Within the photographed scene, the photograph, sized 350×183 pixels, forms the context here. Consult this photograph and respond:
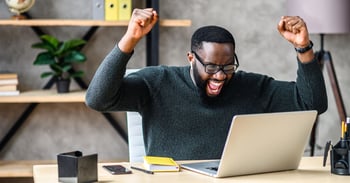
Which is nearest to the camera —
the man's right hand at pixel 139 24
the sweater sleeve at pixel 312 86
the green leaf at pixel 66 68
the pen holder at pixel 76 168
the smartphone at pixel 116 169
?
the pen holder at pixel 76 168

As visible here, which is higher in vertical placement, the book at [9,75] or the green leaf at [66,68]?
the green leaf at [66,68]

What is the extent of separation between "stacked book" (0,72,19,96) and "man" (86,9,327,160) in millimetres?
1273

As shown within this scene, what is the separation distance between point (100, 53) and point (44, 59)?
41cm

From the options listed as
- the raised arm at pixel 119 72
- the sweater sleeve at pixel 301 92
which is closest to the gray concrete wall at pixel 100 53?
the sweater sleeve at pixel 301 92

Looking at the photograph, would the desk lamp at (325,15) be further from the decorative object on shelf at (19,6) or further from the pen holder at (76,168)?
the pen holder at (76,168)

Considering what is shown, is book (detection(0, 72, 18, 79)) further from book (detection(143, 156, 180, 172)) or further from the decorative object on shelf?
book (detection(143, 156, 180, 172))

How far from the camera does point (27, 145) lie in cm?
421

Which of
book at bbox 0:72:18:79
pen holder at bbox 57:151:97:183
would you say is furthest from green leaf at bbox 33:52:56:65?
pen holder at bbox 57:151:97:183

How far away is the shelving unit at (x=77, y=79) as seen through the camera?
12.4ft

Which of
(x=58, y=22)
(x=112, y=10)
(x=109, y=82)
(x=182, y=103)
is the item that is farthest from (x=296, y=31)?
(x=58, y=22)

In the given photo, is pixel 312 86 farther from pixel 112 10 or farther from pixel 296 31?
pixel 112 10

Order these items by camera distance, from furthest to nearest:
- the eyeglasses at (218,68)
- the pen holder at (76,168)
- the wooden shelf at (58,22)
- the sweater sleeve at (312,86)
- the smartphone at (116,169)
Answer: the wooden shelf at (58,22) < the sweater sleeve at (312,86) < the eyeglasses at (218,68) < the smartphone at (116,169) < the pen holder at (76,168)

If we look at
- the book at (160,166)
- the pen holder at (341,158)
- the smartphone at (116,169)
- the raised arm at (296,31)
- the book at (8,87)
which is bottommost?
the book at (8,87)

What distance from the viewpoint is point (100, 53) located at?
4.16 m
